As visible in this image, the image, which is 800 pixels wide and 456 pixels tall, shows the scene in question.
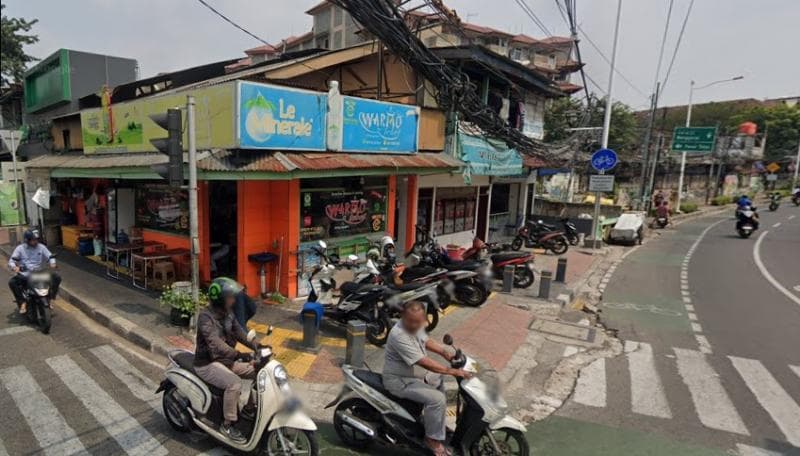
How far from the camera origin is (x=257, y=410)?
394 centimetres

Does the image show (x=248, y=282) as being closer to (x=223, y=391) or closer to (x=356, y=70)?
(x=223, y=391)

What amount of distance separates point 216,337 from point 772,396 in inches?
278

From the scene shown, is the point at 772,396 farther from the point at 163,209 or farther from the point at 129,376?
the point at 163,209

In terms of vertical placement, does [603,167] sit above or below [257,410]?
above

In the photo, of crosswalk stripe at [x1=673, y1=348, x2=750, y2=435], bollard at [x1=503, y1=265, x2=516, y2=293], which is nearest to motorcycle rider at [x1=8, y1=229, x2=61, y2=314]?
bollard at [x1=503, y1=265, x2=516, y2=293]

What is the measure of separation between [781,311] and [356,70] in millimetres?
11801

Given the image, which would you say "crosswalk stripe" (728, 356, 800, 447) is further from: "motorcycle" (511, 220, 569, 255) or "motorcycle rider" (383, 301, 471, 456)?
"motorcycle" (511, 220, 569, 255)

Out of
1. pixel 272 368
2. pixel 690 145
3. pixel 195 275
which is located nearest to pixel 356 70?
pixel 195 275

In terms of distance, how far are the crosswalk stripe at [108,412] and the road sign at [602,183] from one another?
50.6ft

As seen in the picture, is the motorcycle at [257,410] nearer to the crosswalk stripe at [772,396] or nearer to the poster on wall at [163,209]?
the crosswalk stripe at [772,396]

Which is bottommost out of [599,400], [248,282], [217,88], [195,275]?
[599,400]

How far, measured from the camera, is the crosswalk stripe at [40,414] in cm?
430

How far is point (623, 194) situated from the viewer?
3366 centimetres

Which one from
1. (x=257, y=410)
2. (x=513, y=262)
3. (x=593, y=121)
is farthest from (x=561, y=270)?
(x=593, y=121)
